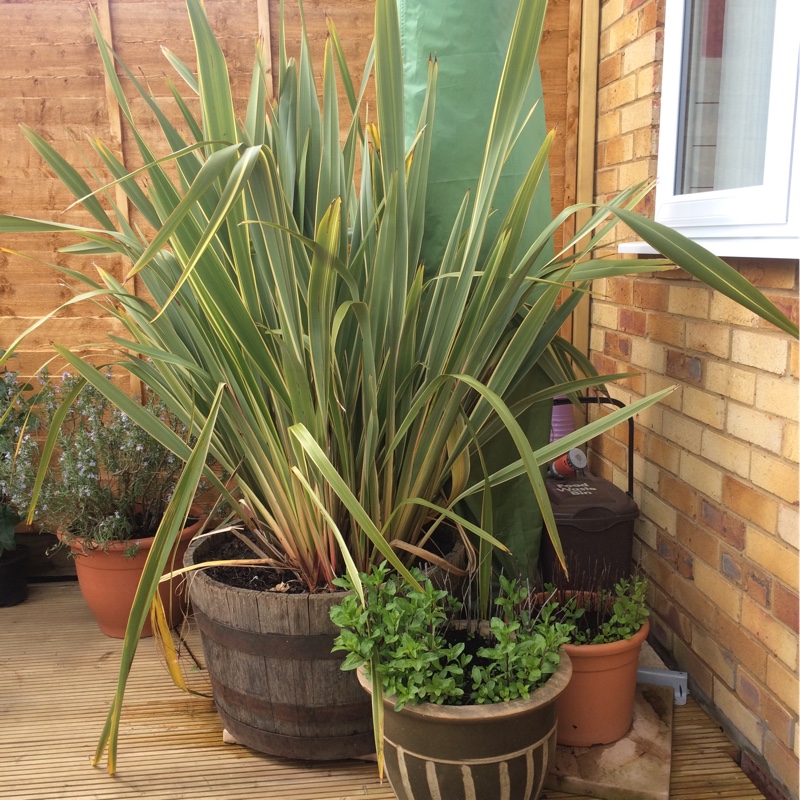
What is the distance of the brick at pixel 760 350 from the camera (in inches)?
60.4

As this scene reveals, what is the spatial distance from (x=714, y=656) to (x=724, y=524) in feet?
1.02

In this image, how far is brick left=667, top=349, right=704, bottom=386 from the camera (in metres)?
1.85

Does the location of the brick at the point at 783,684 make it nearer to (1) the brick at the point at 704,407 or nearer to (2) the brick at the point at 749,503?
(2) the brick at the point at 749,503

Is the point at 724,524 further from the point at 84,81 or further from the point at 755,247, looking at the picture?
the point at 84,81

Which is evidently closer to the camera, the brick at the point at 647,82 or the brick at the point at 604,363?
the brick at the point at 647,82

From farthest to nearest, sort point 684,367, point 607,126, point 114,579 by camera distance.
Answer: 1. point 607,126
2. point 114,579
3. point 684,367

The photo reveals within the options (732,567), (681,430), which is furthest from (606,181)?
(732,567)

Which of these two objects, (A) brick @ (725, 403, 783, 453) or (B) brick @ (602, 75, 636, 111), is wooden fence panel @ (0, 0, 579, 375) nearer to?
(B) brick @ (602, 75, 636, 111)

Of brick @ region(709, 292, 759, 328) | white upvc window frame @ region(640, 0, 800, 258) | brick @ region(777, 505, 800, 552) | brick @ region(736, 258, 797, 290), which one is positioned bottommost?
brick @ region(777, 505, 800, 552)

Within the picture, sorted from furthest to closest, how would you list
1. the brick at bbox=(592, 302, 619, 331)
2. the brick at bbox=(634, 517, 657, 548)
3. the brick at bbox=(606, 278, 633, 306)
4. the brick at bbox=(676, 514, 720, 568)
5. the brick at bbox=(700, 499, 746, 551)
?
the brick at bbox=(592, 302, 619, 331) < the brick at bbox=(606, 278, 633, 306) < the brick at bbox=(634, 517, 657, 548) < the brick at bbox=(676, 514, 720, 568) < the brick at bbox=(700, 499, 746, 551)

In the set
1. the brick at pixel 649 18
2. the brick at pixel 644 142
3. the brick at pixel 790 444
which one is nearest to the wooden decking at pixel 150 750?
the brick at pixel 790 444

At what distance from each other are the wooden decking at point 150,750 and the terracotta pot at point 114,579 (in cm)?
10

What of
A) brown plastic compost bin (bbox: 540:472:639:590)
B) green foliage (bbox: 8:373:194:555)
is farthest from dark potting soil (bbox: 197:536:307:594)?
brown plastic compost bin (bbox: 540:472:639:590)

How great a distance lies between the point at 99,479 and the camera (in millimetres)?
2322
